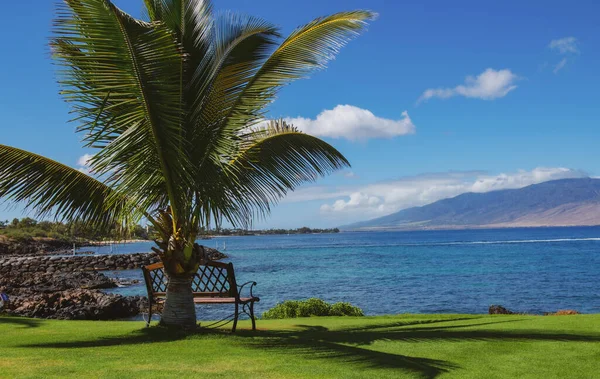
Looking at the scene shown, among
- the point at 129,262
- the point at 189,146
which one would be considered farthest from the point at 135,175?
the point at 129,262

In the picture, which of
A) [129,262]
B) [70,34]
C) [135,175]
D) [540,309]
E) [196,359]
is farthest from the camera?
Result: [129,262]

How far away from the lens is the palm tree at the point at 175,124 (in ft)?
26.6

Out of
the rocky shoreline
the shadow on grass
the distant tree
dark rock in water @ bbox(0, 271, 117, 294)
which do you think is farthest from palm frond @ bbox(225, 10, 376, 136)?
the distant tree

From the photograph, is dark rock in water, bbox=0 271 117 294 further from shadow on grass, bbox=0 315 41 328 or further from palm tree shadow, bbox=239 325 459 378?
palm tree shadow, bbox=239 325 459 378

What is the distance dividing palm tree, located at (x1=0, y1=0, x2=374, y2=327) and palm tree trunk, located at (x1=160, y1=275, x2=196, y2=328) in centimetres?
2

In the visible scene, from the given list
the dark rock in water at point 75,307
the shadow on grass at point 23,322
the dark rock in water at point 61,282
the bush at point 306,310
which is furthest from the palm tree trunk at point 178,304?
the dark rock in water at point 61,282

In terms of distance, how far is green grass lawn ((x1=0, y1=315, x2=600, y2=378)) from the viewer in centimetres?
636

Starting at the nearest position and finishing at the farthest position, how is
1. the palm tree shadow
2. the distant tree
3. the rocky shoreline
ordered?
the palm tree shadow, the rocky shoreline, the distant tree

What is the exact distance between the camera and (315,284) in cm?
3869

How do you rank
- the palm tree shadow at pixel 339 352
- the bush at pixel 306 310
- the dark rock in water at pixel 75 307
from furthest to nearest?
the dark rock in water at pixel 75 307 → the bush at pixel 306 310 → the palm tree shadow at pixel 339 352

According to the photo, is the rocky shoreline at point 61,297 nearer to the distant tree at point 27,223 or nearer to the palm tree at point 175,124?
the palm tree at point 175,124

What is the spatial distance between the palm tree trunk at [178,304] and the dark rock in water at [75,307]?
27.2 ft

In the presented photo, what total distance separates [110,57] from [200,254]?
3.57 meters

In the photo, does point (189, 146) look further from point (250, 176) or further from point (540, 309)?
point (540, 309)
